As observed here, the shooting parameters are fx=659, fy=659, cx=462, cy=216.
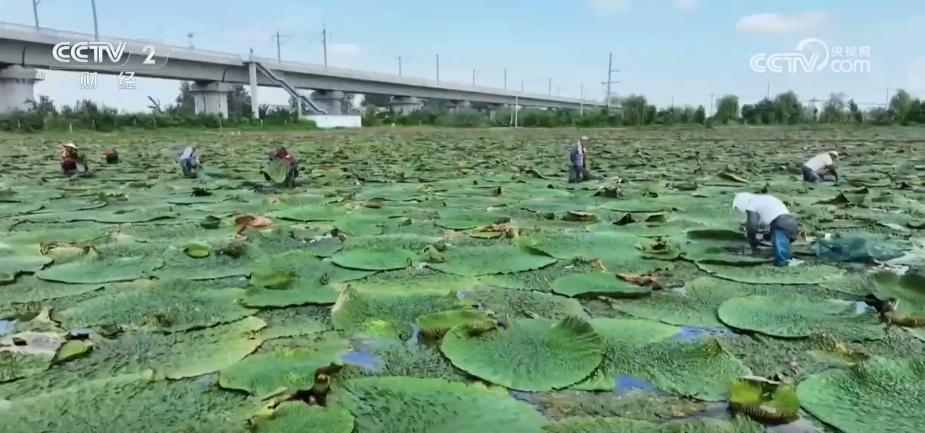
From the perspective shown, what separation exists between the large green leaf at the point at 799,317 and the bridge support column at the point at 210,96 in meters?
41.5

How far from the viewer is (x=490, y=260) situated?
4066 mm

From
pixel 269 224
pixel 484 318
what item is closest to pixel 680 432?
pixel 484 318

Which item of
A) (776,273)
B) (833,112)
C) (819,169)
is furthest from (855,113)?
(776,273)

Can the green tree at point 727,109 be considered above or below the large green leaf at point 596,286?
above

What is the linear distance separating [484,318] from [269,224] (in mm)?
2959

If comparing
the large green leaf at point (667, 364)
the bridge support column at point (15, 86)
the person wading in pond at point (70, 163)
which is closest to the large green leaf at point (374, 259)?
the large green leaf at point (667, 364)

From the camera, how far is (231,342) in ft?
8.84

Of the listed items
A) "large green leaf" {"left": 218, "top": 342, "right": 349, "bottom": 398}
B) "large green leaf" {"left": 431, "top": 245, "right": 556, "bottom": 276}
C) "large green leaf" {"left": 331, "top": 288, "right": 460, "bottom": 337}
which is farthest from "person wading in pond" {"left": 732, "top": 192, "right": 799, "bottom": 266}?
"large green leaf" {"left": 218, "top": 342, "right": 349, "bottom": 398}

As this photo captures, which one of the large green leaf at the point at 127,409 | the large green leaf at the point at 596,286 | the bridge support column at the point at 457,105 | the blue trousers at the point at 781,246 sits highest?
the bridge support column at the point at 457,105

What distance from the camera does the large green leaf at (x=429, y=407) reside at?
1982 mm

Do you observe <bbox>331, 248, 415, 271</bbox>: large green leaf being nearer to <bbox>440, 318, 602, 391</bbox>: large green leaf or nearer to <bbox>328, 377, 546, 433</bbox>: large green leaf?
<bbox>440, 318, 602, 391</bbox>: large green leaf

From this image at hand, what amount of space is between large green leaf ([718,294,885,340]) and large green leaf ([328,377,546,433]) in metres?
1.31

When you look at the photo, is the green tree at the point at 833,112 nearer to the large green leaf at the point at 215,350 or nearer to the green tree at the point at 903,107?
the green tree at the point at 903,107

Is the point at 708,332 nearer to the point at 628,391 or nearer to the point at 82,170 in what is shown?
the point at 628,391
